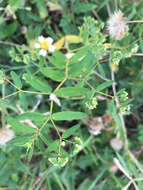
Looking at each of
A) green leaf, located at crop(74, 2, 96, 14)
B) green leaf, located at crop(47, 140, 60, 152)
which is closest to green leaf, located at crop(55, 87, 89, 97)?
green leaf, located at crop(47, 140, 60, 152)

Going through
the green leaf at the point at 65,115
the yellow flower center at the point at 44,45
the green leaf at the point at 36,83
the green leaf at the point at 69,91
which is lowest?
the green leaf at the point at 65,115

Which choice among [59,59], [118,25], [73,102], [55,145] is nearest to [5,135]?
[73,102]

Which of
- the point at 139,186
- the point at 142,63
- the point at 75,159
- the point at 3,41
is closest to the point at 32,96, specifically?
the point at 3,41

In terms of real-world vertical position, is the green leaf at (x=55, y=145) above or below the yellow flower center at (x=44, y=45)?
below

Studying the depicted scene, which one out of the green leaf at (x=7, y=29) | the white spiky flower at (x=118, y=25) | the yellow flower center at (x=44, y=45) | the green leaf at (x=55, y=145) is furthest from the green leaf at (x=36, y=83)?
the green leaf at (x=7, y=29)

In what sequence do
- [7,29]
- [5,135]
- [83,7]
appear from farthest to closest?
[7,29] < [83,7] < [5,135]

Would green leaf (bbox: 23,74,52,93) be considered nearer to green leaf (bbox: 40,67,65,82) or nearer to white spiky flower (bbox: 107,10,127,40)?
green leaf (bbox: 40,67,65,82)

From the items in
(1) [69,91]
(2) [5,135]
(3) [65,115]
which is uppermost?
(1) [69,91]

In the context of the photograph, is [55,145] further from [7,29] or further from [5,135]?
[7,29]

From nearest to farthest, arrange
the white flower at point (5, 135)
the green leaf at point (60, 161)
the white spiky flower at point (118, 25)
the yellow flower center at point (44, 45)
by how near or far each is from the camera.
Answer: the green leaf at point (60, 161) → the white spiky flower at point (118, 25) → the yellow flower center at point (44, 45) → the white flower at point (5, 135)

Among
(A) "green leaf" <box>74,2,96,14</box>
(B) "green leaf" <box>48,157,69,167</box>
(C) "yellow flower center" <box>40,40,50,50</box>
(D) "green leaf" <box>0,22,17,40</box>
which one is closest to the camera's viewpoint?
(B) "green leaf" <box>48,157,69,167</box>

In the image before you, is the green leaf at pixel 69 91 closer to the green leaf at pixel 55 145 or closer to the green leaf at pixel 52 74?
the green leaf at pixel 52 74

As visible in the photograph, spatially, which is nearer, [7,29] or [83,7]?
[83,7]
